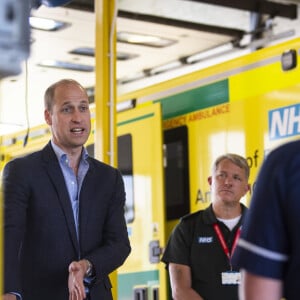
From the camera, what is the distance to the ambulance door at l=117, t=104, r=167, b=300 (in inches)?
256

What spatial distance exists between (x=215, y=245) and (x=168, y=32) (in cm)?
775

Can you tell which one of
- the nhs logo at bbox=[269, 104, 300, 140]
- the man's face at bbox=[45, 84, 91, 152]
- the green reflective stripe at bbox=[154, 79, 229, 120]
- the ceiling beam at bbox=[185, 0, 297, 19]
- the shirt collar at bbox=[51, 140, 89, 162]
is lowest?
the shirt collar at bbox=[51, 140, 89, 162]

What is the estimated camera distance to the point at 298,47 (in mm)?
5523

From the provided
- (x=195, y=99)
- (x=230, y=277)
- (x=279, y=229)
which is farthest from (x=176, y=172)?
(x=279, y=229)

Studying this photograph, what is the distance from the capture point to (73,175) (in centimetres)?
399

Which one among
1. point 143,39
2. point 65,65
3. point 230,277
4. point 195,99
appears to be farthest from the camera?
point 65,65

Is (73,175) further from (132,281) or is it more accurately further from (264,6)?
(264,6)

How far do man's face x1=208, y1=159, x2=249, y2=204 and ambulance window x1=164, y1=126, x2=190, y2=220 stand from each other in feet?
4.09

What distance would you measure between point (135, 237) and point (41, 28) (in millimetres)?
5958

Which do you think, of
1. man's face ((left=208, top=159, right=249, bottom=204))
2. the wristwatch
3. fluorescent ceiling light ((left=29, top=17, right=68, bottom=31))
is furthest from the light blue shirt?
fluorescent ceiling light ((left=29, top=17, right=68, bottom=31))

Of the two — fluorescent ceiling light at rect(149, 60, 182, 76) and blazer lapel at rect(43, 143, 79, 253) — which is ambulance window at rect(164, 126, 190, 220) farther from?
fluorescent ceiling light at rect(149, 60, 182, 76)

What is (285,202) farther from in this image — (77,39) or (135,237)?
(77,39)

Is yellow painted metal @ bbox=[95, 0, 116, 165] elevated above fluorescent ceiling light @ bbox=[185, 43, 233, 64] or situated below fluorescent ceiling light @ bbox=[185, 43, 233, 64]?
below

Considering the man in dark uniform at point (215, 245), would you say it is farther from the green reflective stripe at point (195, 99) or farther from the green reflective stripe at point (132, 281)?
the green reflective stripe at point (132, 281)
